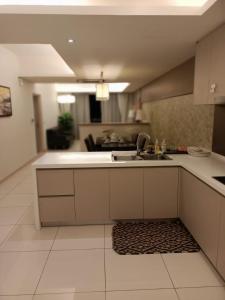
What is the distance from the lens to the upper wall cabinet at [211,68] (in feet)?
6.91

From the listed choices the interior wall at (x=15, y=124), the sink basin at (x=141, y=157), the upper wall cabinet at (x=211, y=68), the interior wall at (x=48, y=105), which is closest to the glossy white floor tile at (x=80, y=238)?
the sink basin at (x=141, y=157)

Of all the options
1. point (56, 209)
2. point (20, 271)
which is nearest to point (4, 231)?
point (56, 209)

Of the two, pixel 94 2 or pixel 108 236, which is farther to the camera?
pixel 108 236

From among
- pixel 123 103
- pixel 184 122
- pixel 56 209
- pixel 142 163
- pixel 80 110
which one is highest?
pixel 123 103

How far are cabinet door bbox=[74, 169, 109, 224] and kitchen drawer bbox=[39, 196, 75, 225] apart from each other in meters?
0.08

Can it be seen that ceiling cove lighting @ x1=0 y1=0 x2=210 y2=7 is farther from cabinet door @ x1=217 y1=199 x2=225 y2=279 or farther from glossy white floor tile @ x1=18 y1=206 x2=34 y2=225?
glossy white floor tile @ x1=18 y1=206 x2=34 y2=225

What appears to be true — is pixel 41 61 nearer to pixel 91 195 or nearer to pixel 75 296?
pixel 91 195

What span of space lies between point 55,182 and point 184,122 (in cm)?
233

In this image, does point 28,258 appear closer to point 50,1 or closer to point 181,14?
point 50,1

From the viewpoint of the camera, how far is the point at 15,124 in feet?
17.6

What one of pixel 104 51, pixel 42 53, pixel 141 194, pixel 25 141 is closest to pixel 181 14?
pixel 104 51

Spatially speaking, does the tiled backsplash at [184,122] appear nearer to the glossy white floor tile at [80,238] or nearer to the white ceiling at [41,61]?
the glossy white floor tile at [80,238]

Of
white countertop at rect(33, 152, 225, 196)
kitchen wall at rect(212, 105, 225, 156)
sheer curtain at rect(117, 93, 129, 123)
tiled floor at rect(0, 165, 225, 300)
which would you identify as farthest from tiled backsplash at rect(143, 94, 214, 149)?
sheer curtain at rect(117, 93, 129, 123)

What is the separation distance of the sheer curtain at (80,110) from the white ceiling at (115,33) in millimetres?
8120
